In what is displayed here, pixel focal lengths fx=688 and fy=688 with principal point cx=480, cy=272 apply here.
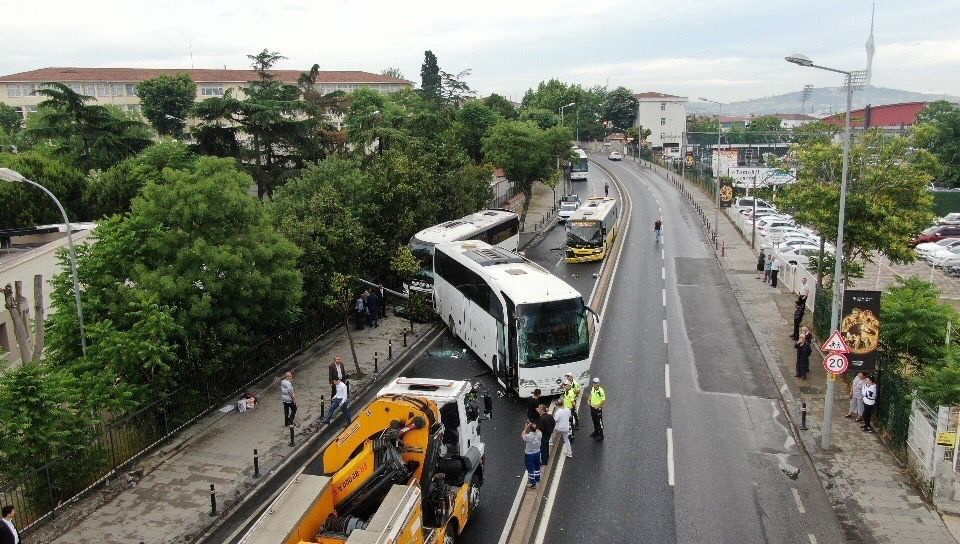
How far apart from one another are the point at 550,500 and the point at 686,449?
158 inches

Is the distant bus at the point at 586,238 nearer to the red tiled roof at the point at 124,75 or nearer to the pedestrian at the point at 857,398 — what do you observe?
the pedestrian at the point at 857,398

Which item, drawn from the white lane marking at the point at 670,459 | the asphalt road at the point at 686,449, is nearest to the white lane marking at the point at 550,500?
the asphalt road at the point at 686,449

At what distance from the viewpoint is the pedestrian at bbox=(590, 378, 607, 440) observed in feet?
51.9

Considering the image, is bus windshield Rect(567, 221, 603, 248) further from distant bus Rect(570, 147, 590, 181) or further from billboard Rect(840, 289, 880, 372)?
distant bus Rect(570, 147, 590, 181)

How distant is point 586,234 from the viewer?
37250 mm

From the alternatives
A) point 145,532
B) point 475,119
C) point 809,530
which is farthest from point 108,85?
point 809,530

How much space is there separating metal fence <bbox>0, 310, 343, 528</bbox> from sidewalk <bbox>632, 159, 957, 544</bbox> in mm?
15284

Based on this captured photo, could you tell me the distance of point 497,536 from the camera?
1253cm

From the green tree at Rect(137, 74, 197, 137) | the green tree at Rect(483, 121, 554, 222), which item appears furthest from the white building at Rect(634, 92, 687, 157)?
the green tree at Rect(137, 74, 197, 137)

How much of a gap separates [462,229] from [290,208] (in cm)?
779

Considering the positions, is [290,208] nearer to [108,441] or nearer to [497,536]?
[108,441]

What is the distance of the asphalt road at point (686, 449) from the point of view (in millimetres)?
12844

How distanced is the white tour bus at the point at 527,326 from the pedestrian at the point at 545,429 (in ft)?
8.55

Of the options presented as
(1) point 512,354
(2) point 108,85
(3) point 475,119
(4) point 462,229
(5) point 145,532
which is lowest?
(5) point 145,532
